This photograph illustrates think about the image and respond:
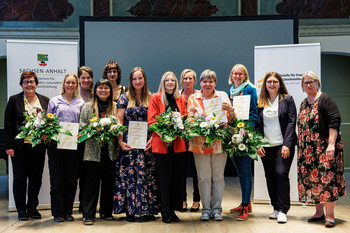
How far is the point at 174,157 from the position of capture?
12.6ft

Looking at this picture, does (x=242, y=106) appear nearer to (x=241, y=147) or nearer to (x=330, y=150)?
(x=241, y=147)

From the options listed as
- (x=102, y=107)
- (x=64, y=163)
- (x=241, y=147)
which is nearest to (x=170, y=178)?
(x=241, y=147)

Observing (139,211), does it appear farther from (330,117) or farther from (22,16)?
(22,16)

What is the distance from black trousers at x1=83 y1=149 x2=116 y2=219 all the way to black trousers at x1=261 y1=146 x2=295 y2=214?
1756 mm

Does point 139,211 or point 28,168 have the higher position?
point 28,168

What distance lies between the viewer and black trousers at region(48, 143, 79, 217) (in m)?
3.94

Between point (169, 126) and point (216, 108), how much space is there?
556 mm

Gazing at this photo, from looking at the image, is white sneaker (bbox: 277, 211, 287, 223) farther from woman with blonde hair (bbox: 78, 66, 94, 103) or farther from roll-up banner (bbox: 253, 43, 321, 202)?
woman with blonde hair (bbox: 78, 66, 94, 103)

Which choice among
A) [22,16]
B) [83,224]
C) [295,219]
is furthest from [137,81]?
[22,16]

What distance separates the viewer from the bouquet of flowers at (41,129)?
148 inches

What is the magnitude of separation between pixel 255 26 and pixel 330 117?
174 inches

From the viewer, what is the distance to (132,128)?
385 cm

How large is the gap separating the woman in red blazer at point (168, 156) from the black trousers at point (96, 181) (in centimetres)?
56

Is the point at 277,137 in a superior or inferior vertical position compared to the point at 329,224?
superior
